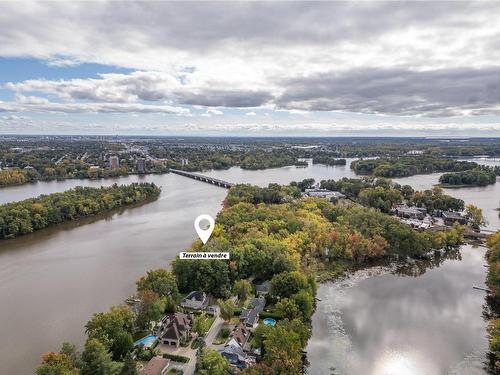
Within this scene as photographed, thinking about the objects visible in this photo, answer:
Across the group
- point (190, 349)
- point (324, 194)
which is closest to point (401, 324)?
point (190, 349)

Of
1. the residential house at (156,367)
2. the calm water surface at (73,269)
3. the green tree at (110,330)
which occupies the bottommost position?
the calm water surface at (73,269)

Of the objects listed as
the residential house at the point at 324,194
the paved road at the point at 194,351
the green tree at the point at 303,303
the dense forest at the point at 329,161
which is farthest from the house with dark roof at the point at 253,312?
the dense forest at the point at 329,161

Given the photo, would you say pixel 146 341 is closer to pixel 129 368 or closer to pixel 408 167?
pixel 129 368

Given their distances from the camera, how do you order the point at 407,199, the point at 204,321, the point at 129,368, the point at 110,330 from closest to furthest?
1. the point at 129,368
2. the point at 110,330
3. the point at 204,321
4. the point at 407,199

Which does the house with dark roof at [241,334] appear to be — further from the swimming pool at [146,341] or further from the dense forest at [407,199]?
the dense forest at [407,199]

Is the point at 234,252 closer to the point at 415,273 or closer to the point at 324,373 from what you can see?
the point at 324,373

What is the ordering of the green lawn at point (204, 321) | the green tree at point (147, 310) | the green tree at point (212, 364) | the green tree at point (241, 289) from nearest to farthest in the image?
1. the green tree at point (212, 364)
2. the green lawn at point (204, 321)
3. the green tree at point (147, 310)
4. the green tree at point (241, 289)
